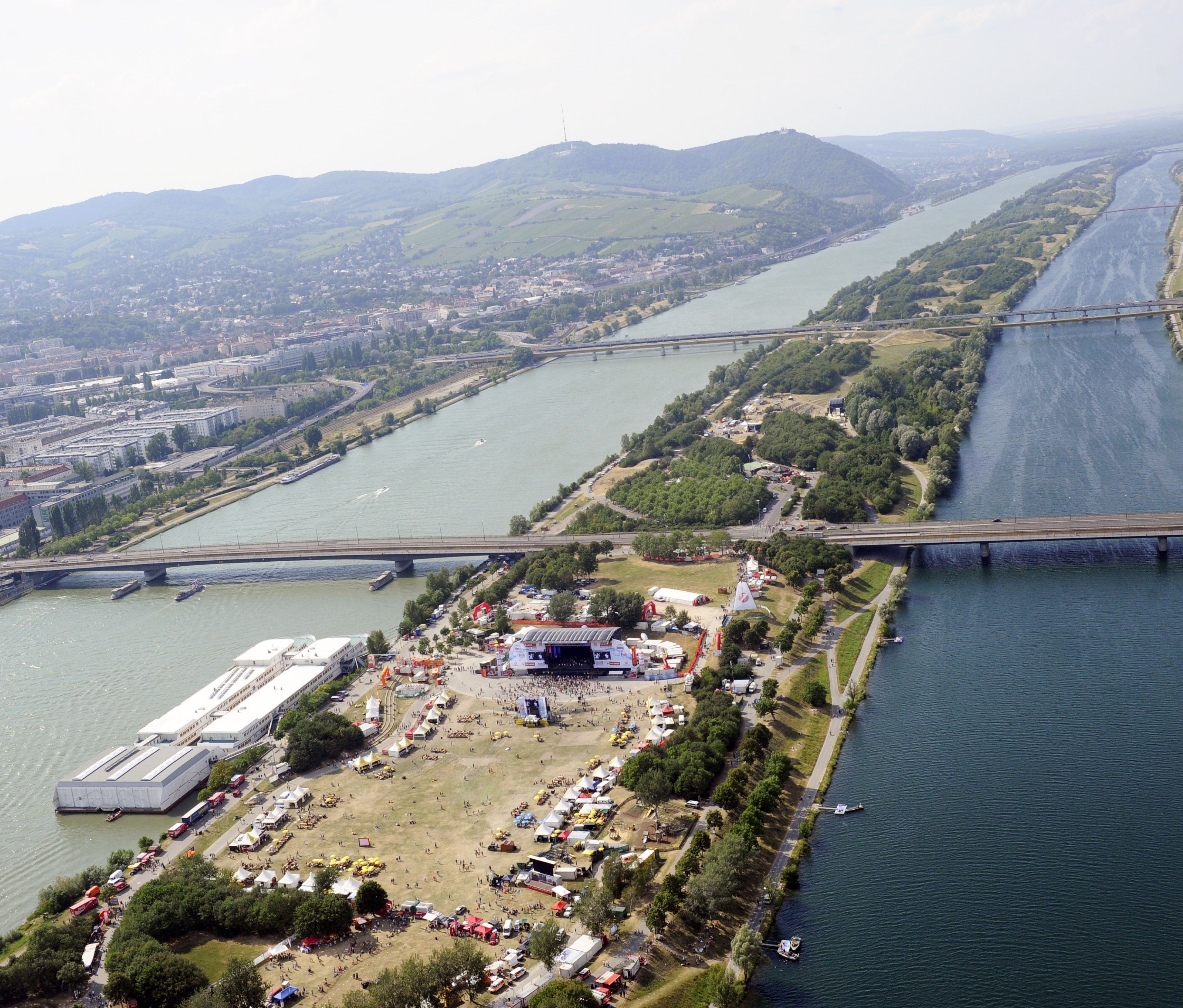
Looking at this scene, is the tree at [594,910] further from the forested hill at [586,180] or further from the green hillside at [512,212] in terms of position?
the forested hill at [586,180]

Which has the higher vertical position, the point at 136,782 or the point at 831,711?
the point at 136,782

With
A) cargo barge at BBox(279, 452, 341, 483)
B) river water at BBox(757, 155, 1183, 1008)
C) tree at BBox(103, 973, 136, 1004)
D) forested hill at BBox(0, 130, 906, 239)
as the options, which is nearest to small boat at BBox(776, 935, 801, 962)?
river water at BBox(757, 155, 1183, 1008)

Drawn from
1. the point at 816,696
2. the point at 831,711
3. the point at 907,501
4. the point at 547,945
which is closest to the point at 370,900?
the point at 547,945

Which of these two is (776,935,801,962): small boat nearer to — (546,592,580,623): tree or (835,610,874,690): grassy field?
(835,610,874,690): grassy field

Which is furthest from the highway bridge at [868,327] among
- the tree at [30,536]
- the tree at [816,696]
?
the tree at [816,696]

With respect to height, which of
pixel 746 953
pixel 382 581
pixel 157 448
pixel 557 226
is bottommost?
pixel 746 953

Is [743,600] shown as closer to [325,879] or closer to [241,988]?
[325,879]
